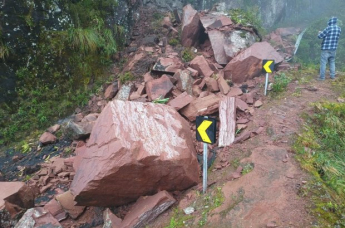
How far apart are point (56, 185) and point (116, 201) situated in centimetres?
146

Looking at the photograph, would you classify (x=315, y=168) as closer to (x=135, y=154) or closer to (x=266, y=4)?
(x=135, y=154)

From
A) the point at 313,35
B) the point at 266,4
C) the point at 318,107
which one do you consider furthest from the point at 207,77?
the point at 266,4

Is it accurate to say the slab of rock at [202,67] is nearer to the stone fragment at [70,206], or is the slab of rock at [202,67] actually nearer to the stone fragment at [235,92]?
the stone fragment at [235,92]

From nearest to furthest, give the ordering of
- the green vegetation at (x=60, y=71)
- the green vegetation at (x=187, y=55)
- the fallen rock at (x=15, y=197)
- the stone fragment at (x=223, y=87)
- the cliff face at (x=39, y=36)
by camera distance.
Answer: the fallen rock at (x=15, y=197)
the stone fragment at (x=223, y=87)
the cliff face at (x=39, y=36)
the green vegetation at (x=60, y=71)
the green vegetation at (x=187, y=55)

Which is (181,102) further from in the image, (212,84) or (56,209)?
(56,209)

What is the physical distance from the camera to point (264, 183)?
3.13 metres

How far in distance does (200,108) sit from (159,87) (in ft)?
4.40

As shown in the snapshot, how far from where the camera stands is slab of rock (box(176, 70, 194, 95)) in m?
5.85

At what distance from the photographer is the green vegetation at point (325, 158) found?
262cm

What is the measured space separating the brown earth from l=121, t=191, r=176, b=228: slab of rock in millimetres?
107

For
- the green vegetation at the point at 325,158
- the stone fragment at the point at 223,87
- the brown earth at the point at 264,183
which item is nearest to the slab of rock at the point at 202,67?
the stone fragment at the point at 223,87

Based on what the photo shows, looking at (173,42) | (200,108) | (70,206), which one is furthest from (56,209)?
(173,42)

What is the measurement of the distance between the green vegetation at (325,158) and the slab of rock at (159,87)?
291 centimetres

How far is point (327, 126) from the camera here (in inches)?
179
